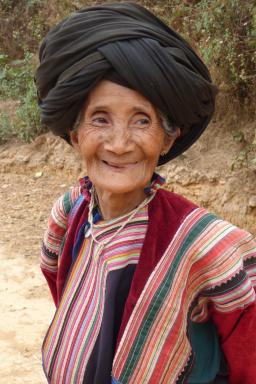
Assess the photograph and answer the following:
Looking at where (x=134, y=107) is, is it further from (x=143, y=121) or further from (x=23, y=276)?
(x=23, y=276)

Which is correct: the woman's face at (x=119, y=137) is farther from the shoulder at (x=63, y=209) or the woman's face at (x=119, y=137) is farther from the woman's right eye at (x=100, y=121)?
the shoulder at (x=63, y=209)

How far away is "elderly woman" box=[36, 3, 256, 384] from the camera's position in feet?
4.81

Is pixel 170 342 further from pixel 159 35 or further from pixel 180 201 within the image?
pixel 159 35

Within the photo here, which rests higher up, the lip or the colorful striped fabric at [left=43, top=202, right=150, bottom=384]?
the lip

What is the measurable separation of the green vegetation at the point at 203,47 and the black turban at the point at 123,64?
3275 millimetres

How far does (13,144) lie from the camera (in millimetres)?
7496

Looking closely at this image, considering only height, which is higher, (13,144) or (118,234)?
(118,234)

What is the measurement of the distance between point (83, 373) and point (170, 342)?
297 mm

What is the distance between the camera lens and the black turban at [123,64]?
1448mm

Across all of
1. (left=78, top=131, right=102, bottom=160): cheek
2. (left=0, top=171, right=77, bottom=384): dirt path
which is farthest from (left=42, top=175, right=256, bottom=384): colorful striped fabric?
(left=0, top=171, right=77, bottom=384): dirt path

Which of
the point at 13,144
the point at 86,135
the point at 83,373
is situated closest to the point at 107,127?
the point at 86,135

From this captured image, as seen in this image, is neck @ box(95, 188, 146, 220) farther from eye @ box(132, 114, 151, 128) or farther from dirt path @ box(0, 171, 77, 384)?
dirt path @ box(0, 171, 77, 384)

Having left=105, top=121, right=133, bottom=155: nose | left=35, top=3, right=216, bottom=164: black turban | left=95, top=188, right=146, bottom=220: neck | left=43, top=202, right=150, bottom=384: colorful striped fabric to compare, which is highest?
left=35, top=3, right=216, bottom=164: black turban

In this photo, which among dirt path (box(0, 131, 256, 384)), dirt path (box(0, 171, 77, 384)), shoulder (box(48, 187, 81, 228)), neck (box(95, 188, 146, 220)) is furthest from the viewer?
dirt path (box(0, 131, 256, 384))
